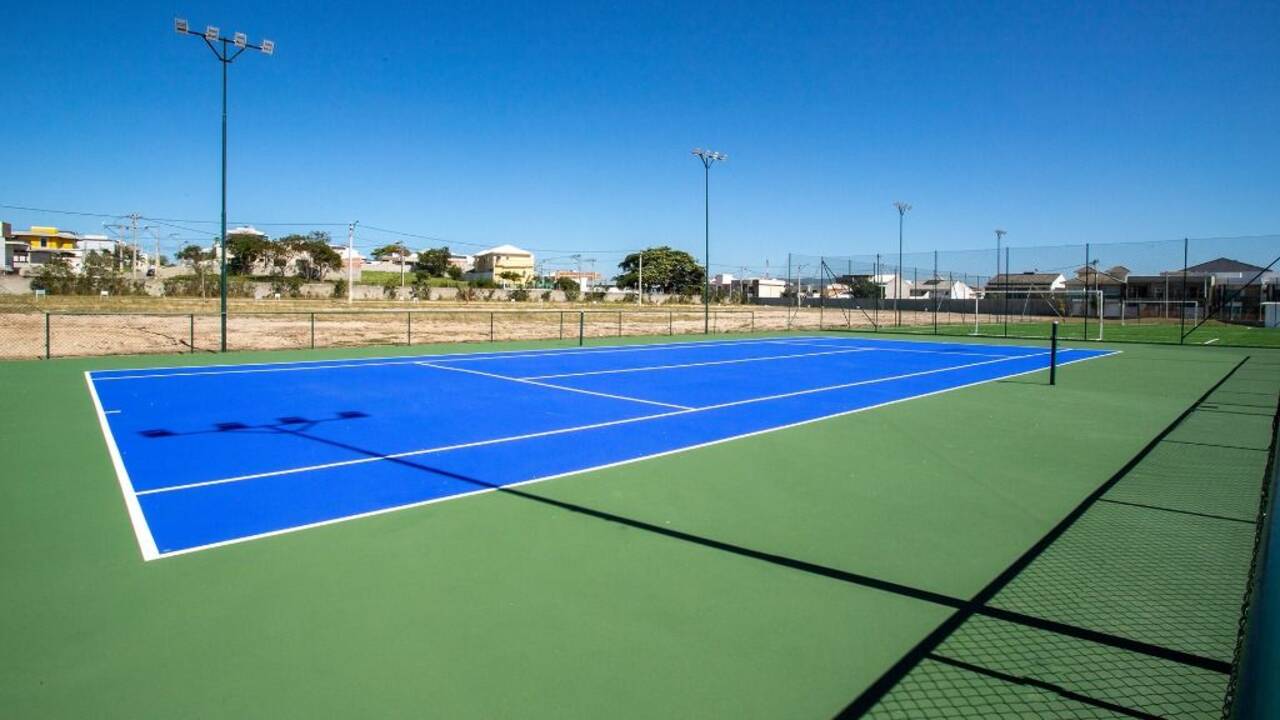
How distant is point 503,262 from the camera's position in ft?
500

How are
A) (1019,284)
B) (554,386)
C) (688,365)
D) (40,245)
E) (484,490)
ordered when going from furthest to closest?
(40,245) → (1019,284) → (688,365) → (554,386) → (484,490)

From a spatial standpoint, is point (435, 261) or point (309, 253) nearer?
point (309, 253)

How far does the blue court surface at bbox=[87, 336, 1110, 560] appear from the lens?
700cm

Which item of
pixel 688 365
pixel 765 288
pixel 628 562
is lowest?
pixel 628 562

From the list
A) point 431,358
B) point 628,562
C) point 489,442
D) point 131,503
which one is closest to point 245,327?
point 431,358

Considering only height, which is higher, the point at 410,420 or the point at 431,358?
the point at 431,358

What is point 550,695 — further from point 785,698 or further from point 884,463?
point 884,463

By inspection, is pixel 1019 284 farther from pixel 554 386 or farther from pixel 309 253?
pixel 309 253

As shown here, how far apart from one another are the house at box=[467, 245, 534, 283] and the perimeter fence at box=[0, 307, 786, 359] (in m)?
105

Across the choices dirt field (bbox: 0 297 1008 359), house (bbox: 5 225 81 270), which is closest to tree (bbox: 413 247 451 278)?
house (bbox: 5 225 81 270)

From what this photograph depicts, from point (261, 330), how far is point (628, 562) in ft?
96.5

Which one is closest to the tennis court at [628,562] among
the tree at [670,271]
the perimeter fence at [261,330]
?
the perimeter fence at [261,330]

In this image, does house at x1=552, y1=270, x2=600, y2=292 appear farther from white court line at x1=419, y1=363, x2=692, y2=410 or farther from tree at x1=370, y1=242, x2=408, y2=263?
white court line at x1=419, y1=363, x2=692, y2=410

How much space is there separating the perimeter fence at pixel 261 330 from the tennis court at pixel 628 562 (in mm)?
12493
